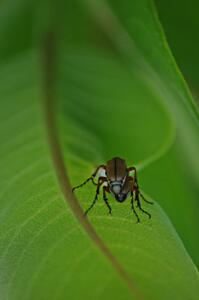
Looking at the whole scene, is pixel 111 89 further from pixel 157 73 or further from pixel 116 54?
pixel 157 73

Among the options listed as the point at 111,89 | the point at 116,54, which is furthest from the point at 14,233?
the point at 116,54

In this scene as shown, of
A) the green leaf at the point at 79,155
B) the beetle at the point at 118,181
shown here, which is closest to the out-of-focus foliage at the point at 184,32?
the green leaf at the point at 79,155

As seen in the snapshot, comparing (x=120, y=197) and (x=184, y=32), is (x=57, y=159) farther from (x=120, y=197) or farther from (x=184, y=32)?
(x=184, y=32)

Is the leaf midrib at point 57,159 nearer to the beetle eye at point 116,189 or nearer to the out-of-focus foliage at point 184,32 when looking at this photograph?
the beetle eye at point 116,189

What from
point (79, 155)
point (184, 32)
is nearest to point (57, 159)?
point (79, 155)

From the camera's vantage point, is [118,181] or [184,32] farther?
[184,32]
